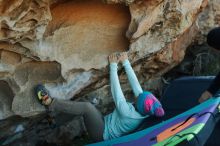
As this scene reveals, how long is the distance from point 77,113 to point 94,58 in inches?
22.2

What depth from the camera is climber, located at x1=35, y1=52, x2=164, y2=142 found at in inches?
192

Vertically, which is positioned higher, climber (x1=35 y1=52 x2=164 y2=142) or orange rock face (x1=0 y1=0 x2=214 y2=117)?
orange rock face (x1=0 y1=0 x2=214 y2=117)

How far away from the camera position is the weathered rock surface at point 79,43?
4.70 m

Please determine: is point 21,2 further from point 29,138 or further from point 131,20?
point 29,138

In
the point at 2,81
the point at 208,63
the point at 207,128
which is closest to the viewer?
the point at 207,128

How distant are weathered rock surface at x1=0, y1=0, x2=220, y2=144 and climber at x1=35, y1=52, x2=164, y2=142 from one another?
123mm

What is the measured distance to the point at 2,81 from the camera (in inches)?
192

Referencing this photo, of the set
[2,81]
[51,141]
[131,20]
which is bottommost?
[51,141]

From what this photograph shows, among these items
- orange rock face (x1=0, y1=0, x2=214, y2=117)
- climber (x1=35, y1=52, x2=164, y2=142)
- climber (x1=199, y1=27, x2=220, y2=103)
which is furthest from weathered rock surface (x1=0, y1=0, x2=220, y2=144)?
climber (x1=199, y1=27, x2=220, y2=103)

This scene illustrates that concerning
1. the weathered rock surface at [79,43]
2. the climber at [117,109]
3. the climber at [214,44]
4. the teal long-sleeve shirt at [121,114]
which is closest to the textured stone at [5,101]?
the weathered rock surface at [79,43]

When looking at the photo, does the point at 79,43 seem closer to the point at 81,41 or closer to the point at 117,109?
the point at 81,41

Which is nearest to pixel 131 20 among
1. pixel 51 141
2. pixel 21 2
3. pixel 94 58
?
pixel 94 58

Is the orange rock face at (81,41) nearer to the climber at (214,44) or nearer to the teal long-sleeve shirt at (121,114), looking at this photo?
the teal long-sleeve shirt at (121,114)

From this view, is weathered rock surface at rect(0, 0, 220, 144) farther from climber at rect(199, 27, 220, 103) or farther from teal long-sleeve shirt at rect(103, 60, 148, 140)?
climber at rect(199, 27, 220, 103)
